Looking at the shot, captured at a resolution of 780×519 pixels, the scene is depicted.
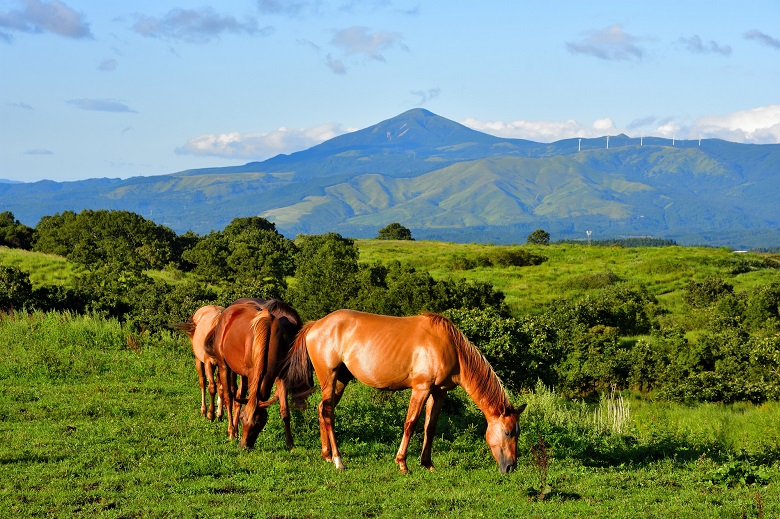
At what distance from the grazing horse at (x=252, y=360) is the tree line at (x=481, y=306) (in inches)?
373

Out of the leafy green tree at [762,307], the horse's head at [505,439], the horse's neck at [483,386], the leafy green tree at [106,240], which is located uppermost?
the leafy green tree at [106,240]

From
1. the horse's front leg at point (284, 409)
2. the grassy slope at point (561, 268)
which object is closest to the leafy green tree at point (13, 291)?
the horse's front leg at point (284, 409)

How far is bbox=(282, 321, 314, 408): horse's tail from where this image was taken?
1105 centimetres

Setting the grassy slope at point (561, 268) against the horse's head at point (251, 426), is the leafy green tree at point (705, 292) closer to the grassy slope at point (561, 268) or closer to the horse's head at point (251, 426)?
the grassy slope at point (561, 268)

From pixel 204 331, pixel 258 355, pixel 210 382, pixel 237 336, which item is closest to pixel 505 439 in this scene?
pixel 258 355

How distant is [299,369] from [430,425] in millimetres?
2075

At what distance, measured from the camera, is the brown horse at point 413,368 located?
33.1ft

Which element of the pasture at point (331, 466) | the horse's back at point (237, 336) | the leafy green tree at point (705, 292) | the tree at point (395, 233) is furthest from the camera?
the tree at point (395, 233)

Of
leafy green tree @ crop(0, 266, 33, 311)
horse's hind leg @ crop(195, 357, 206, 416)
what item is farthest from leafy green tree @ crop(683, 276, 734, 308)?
horse's hind leg @ crop(195, 357, 206, 416)

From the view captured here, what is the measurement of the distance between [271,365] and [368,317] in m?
1.68

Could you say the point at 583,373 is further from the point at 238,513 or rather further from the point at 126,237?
the point at 126,237

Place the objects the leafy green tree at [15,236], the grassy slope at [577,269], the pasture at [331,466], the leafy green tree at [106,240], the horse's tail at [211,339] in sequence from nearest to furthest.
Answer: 1. the pasture at [331,466]
2. the horse's tail at [211,339]
3. the grassy slope at [577,269]
4. the leafy green tree at [106,240]
5. the leafy green tree at [15,236]

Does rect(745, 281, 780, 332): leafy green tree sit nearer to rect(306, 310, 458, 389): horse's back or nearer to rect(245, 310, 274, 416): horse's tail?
rect(306, 310, 458, 389): horse's back

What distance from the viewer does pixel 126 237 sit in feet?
214
